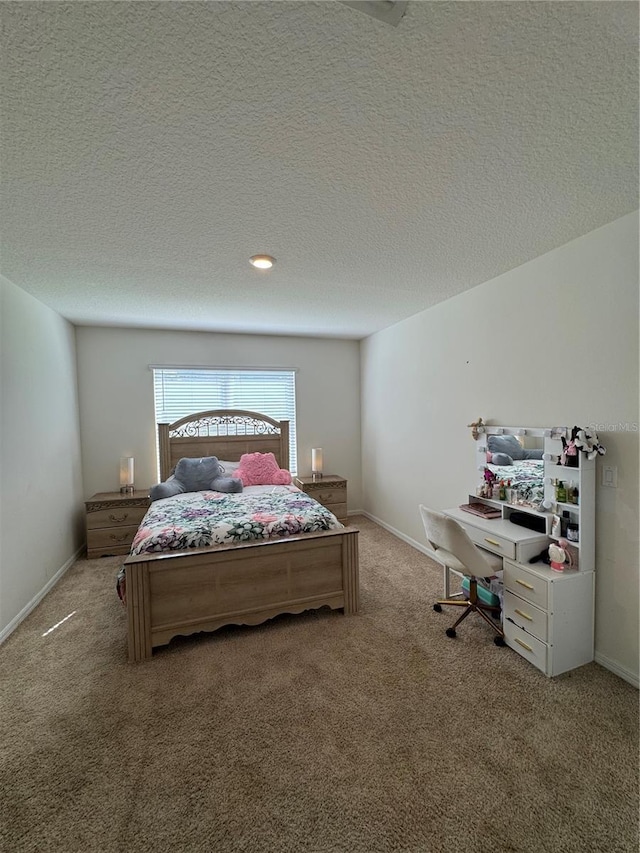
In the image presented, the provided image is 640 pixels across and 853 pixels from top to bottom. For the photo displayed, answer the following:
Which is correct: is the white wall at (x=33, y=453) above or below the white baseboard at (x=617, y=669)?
above

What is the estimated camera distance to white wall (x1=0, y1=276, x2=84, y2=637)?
2.58 meters

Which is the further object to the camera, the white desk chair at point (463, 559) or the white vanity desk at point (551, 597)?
the white desk chair at point (463, 559)

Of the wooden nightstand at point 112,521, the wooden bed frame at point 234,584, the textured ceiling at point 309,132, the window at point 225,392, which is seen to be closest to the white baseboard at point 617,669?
the wooden bed frame at point 234,584

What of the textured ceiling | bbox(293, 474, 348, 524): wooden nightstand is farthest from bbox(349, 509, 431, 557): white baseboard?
the textured ceiling

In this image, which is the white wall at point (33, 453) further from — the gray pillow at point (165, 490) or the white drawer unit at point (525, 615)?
the white drawer unit at point (525, 615)

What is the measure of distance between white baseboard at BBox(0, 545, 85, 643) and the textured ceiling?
8.14 ft

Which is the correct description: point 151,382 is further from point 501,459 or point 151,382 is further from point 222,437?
point 501,459

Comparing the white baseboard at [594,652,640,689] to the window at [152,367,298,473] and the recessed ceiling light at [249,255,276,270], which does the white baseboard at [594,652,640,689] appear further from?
the window at [152,367,298,473]

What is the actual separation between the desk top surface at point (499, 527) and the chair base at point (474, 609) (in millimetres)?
383

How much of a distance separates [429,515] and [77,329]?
4.30 m

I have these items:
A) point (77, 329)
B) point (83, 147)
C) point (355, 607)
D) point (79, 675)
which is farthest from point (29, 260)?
point (355, 607)

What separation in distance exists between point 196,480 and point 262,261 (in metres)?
2.49

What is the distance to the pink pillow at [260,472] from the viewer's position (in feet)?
13.8

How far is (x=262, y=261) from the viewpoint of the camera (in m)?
2.43
